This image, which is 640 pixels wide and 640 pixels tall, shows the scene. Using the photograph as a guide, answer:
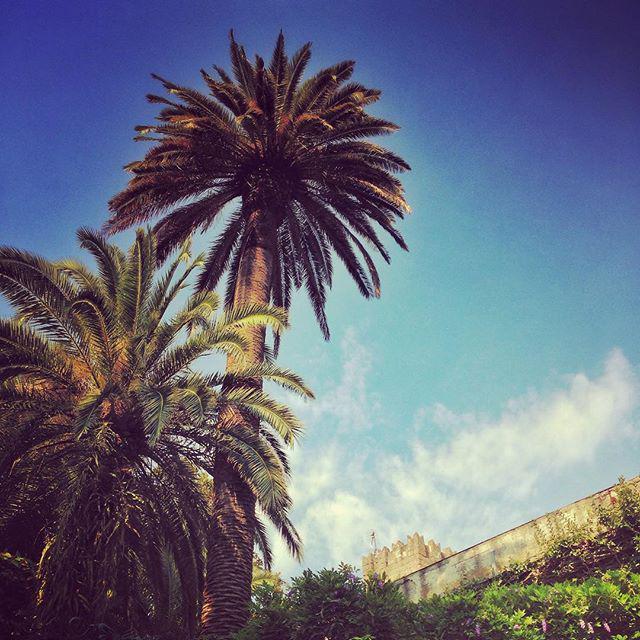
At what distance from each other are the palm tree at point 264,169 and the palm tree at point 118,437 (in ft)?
7.05

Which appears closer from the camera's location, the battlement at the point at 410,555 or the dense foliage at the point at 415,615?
the dense foliage at the point at 415,615

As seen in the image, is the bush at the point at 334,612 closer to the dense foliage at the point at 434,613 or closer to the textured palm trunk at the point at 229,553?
the dense foliage at the point at 434,613

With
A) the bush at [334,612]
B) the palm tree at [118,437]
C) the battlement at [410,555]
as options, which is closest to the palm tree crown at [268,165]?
the palm tree at [118,437]

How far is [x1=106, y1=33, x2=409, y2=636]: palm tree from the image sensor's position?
12875mm

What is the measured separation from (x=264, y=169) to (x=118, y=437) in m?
7.14

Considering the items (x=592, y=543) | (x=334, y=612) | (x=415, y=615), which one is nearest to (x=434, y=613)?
(x=415, y=615)

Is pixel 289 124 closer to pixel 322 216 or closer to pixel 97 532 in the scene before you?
pixel 322 216

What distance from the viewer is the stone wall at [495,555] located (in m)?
12.4

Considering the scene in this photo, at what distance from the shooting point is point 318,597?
7609mm

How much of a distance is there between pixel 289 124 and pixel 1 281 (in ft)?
23.0

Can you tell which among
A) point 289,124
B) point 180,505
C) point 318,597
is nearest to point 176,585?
point 180,505

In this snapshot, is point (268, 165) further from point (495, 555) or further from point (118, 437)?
point (495, 555)

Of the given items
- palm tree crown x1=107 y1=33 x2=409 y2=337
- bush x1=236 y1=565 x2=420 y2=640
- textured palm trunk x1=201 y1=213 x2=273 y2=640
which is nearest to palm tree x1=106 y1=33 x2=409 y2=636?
palm tree crown x1=107 y1=33 x2=409 y2=337

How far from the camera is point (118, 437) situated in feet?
32.5
